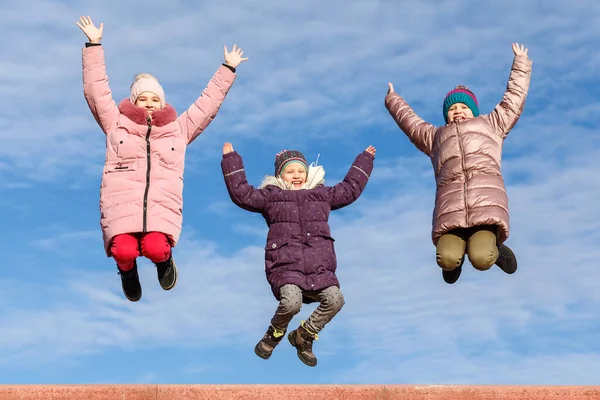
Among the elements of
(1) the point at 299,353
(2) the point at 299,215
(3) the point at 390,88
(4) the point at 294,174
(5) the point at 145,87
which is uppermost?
(3) the point at 390,88

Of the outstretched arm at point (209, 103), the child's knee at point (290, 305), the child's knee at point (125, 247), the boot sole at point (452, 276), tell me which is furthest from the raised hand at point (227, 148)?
the boot sole at point (452, 276)

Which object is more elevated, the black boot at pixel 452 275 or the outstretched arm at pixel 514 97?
the outstretched arm at pixel 514 97

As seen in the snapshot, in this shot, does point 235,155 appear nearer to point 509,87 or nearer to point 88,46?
point 88,46

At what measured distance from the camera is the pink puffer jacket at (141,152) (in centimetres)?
1086

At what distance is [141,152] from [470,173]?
3965mm

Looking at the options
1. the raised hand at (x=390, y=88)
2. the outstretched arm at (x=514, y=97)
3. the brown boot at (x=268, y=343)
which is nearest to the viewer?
the brown boot at (x=268, y=343)

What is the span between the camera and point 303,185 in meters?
11.8

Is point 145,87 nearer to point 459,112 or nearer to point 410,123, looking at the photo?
point 410,123

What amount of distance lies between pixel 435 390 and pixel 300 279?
256 cm

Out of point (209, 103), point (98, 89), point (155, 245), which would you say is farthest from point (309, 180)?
point (98, 89)

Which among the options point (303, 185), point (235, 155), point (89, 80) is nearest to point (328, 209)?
point (303, 185)

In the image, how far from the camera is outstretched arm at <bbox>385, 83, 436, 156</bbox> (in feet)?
39.9

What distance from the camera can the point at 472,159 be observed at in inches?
456

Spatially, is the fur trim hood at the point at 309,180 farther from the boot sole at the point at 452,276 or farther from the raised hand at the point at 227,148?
the boot sole at the point at 452,276
